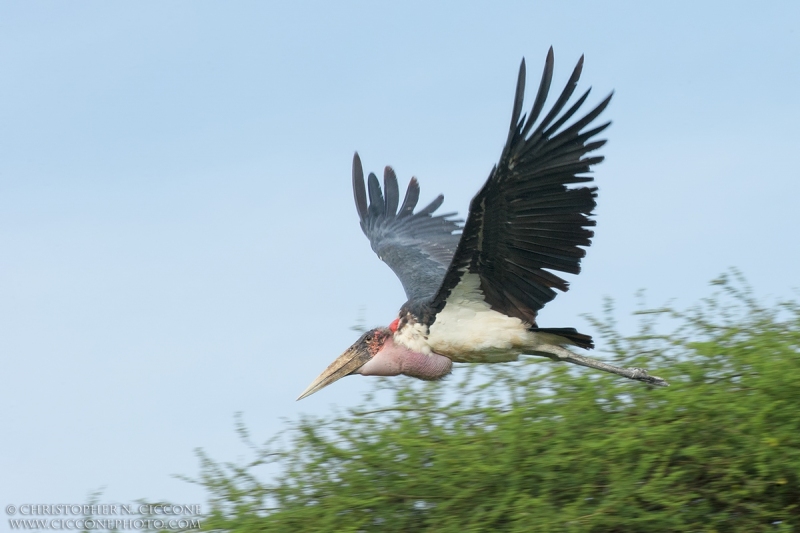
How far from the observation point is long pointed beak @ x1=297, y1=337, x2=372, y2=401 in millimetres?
7215

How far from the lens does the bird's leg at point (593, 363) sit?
612 cm

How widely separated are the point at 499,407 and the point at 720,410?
48.7 inches

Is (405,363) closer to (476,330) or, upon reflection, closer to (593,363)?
(476,330)

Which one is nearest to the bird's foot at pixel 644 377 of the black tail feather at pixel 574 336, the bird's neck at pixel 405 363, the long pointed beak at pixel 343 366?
the black tail feather at pixel 574 336

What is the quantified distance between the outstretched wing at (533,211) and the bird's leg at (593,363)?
277 millimetres

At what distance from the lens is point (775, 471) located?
5246 mm

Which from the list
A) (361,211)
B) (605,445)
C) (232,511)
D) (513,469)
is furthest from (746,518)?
(361,211)

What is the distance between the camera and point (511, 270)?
638 centimetres

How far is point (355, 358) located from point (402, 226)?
80.1 inches

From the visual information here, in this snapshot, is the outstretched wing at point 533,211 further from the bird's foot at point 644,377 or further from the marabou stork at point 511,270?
the bird's foot at point 644,377

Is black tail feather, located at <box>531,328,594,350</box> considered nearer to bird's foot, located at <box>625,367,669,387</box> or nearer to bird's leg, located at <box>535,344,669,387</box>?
bird's leg, located at <box>535,344,669,387</box>

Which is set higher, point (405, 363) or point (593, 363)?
point (405, 363)

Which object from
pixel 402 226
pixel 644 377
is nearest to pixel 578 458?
pixel 644 377

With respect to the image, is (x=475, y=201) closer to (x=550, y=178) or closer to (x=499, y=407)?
(x=550, y=178)
